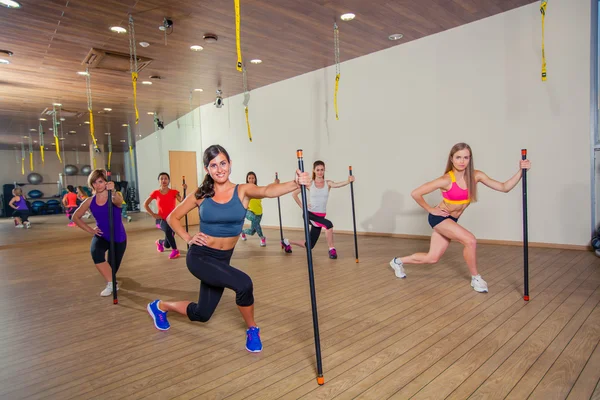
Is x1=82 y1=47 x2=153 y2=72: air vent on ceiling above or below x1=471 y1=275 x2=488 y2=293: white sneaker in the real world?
above

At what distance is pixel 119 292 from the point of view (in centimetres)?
439

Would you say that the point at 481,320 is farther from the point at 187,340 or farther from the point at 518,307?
the point at 187,340

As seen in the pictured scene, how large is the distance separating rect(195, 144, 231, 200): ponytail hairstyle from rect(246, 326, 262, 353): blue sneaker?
3.22 ft

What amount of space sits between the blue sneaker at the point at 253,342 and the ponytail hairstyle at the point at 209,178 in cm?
98

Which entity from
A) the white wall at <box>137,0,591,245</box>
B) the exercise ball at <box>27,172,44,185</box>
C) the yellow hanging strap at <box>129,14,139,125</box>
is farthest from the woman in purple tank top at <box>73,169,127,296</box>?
the exercise ball at <box>27,172,44,185</box>

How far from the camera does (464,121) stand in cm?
636

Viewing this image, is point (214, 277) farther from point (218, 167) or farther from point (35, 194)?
point (35, 194)

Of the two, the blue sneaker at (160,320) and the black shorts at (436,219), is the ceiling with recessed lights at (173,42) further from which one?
the blue sneaker at (160,320)

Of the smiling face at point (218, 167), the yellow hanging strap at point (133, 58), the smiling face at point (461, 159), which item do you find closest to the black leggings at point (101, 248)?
the yellow hanging strap at point (133, 58)

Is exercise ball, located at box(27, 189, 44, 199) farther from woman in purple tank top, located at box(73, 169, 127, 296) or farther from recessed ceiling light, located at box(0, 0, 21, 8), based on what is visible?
woman in purple tank top, located at box(73, 169, 127, 296)

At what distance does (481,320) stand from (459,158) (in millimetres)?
1471

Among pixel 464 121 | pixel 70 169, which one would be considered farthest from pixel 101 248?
pixel 464 121

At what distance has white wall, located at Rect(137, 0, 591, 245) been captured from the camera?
5410 mm

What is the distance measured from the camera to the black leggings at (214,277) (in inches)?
98.8
